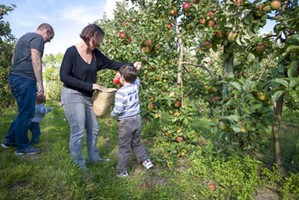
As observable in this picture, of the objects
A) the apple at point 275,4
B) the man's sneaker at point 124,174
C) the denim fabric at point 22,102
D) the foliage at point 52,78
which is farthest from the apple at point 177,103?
the foliage at point 52,78

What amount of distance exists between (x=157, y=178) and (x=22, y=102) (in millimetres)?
1951

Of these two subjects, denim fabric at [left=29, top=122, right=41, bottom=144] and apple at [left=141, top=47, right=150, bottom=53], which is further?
denim fabric at [left=29, top=122, right=41, bottom=144]

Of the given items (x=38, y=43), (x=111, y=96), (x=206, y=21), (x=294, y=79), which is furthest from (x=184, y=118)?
(x=38, y=43)

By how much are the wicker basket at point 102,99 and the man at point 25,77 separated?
919 mm

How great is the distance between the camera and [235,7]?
2.58m

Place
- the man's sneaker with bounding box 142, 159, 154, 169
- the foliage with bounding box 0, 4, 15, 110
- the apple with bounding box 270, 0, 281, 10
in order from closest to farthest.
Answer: the apple with bounding box 270, 0, 281, 10
the man's sneaker with bounding box 142, 159, 154, 169
the foliage with bounding box 0, 4, 15, 110

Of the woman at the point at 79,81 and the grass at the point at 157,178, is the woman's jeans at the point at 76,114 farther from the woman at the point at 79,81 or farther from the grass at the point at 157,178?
the grass at the point at 157,178

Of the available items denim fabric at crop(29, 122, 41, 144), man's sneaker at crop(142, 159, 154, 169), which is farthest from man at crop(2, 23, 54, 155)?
man's sneaker at crop(142, 159, 154, 169)

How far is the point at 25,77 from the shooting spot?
3.17 m

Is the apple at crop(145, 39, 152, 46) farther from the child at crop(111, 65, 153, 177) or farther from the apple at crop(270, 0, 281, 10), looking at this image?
the apple at crop(270, 0, 281, 10)

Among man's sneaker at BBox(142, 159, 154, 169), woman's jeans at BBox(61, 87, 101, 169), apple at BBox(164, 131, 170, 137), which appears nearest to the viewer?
woman's jeans at BBox(61, 87, 101, 169)

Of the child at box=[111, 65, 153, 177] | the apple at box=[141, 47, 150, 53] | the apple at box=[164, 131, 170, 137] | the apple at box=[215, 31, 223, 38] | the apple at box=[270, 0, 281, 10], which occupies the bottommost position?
the apple at box=[164, 131, 170, 137]

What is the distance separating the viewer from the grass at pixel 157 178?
2.31 m

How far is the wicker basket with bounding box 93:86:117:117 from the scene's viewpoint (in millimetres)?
2664
